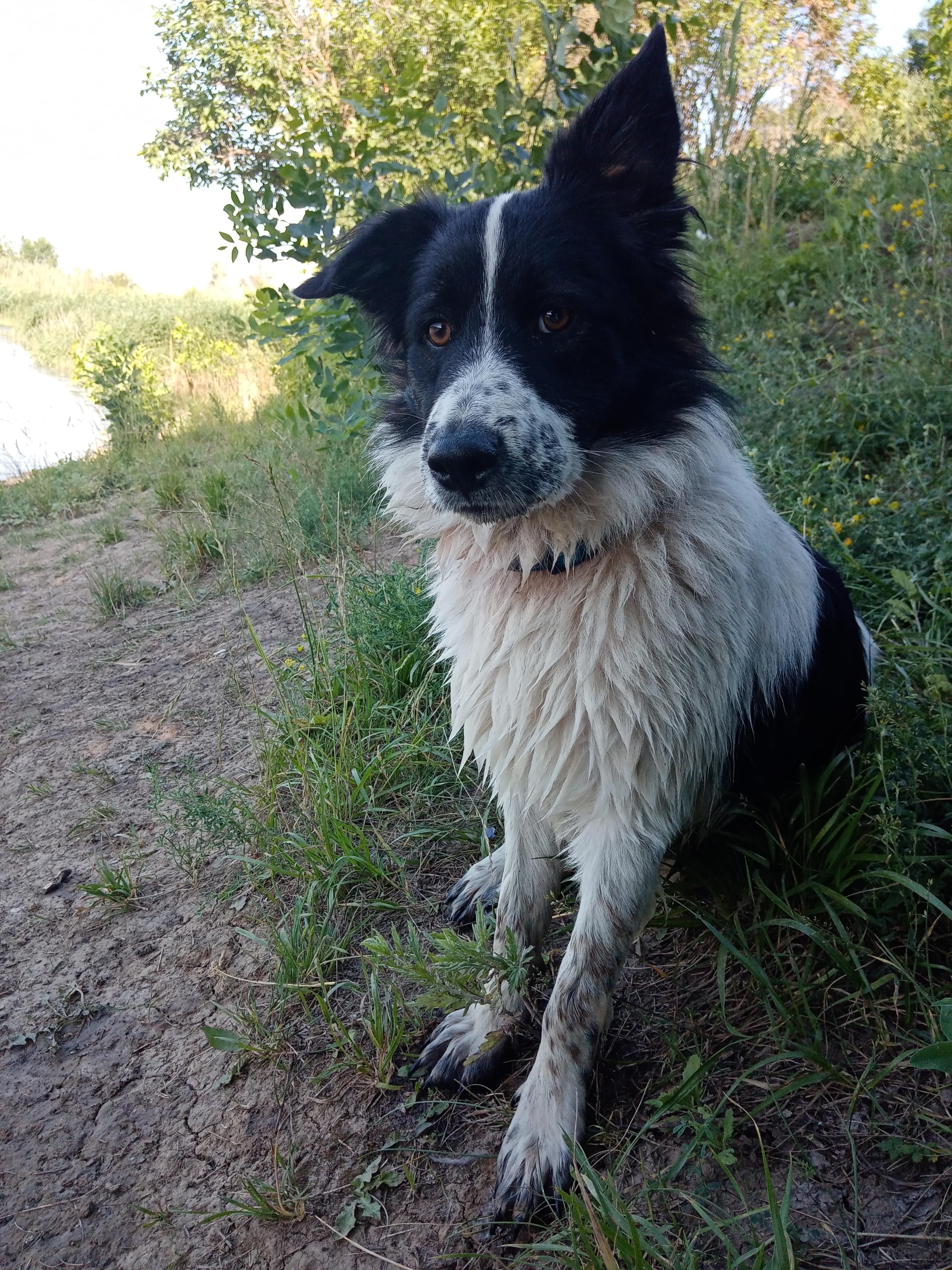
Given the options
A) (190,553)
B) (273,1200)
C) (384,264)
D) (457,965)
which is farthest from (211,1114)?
(190,553)

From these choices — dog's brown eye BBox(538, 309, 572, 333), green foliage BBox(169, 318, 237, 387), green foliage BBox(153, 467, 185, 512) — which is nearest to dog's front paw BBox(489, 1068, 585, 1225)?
dog's brown eye BBox(538, 309, 572, 333)

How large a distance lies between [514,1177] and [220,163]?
18.3 m

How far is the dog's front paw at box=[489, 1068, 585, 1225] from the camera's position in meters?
1.64

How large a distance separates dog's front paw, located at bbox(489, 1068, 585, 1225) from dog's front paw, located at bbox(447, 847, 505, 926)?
644 millimetres

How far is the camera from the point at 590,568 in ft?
6.11

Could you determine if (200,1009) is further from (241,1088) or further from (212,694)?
(212,694)

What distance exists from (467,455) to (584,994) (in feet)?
3.82

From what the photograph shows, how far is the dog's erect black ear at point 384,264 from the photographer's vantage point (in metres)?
2.12

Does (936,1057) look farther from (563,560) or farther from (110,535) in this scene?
(110,535)

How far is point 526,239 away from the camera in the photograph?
6.06 ft

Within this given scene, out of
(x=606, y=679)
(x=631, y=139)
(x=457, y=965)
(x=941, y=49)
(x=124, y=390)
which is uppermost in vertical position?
(x=941, y=49)

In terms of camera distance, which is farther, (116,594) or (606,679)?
(116,594)

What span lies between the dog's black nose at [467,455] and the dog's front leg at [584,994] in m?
0.81

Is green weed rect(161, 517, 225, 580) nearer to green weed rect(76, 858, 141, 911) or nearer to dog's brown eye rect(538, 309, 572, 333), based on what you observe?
green weed rect(76, 858, 141, 911)
